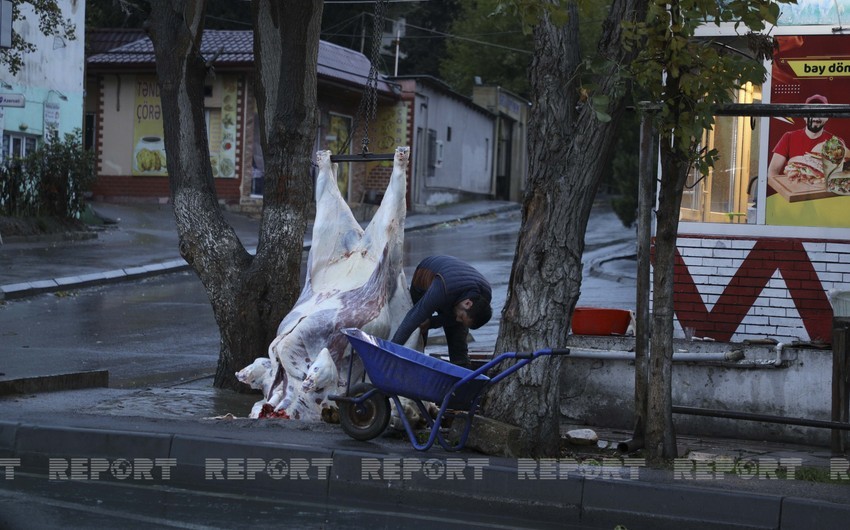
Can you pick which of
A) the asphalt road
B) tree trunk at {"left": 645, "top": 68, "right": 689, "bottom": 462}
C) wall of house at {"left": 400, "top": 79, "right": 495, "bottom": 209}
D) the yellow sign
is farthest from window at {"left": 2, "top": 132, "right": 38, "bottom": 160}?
tree trunk at {"left": 645, "top": 68, "right": 689, "bottom": 462}

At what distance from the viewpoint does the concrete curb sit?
20.9 ft

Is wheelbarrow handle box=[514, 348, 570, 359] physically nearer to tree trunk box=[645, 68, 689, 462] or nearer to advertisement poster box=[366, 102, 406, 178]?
tree trunk box=[645, 68, 689, 462]

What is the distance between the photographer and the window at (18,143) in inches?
1088

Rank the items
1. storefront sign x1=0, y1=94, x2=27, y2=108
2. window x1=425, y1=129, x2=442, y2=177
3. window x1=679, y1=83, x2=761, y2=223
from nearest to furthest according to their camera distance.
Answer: window x1=679, y1=83, x2=761, y2=223 < storefront sign x1=0, y1=94, x2=27, y2=108 < window x1=425, y1=129, x2=442, y2=177

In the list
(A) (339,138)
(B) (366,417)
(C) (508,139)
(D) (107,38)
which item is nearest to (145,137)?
(A) (339,138)

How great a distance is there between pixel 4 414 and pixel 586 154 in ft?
14.4

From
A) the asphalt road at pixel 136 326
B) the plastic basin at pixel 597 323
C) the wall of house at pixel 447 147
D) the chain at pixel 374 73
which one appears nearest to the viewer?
the chain at pixel 374 73

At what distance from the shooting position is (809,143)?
1030cm

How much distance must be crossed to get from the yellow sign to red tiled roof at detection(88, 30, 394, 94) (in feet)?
73.7

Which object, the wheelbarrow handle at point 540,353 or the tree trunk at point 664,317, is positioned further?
the tree trunk at point 664,317

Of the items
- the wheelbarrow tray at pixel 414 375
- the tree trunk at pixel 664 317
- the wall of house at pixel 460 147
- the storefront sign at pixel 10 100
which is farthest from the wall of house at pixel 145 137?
the tree trunk at pixel 664 317

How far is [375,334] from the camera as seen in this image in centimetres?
877

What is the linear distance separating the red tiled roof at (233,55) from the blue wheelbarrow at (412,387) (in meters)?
24.6

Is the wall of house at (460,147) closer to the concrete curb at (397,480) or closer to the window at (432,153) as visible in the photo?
the window at (432,153)
